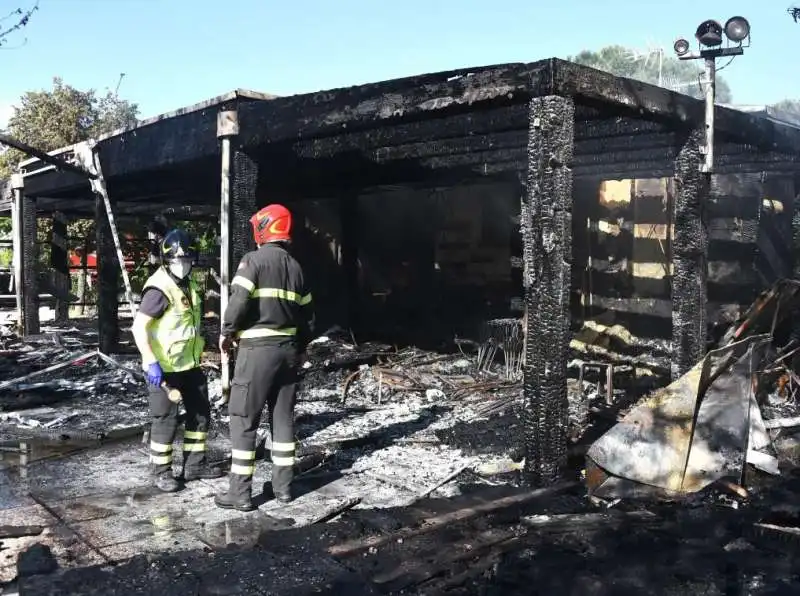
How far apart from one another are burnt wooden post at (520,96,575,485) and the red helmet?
1835mm

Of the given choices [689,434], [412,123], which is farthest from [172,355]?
[689,434]

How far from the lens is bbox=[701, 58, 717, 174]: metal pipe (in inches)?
263

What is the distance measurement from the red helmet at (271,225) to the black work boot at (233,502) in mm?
1856

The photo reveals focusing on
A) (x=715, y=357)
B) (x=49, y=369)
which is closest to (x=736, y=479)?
(x=715, y=357)

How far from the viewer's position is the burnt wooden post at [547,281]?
17.4 feet

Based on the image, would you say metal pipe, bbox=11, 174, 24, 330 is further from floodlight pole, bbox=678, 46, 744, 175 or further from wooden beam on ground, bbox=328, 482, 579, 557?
floodlight pole, bbox=678, 46, 744, 175

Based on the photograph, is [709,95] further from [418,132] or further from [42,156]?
[42,156]

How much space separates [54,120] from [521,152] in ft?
65.7

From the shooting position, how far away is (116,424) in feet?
25.8

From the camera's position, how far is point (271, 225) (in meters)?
5.30

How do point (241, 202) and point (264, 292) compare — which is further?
point (241, 202)

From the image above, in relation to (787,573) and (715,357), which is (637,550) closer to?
(787,573)

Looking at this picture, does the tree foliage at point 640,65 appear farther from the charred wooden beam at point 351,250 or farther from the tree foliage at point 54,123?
the charred wooden beam at point 351,250

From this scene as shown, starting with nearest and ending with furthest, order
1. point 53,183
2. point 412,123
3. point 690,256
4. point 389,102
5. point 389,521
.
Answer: point 389,521
point 389,102
point 690,256
point 412,123
point 53,183
